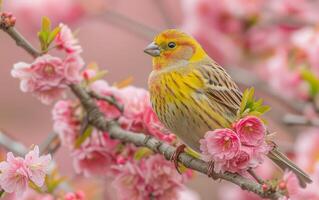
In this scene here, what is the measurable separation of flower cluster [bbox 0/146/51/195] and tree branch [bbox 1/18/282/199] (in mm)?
475

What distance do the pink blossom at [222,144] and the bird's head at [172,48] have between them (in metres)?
0.64

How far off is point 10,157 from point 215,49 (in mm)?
2300

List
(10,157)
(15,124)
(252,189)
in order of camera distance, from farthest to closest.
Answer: (15,124) < (252,189) < (10,157)

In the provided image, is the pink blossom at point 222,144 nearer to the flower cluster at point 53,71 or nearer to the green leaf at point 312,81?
the flower cluster at point 53,71

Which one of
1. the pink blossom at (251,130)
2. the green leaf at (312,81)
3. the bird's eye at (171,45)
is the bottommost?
the pink blossom at (251,130)

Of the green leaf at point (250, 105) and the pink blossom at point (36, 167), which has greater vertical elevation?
the green leaf at point (250, 105)

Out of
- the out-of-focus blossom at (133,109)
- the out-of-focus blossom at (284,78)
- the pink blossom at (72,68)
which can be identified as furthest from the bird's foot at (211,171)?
the out-of-focus blossom at (284,78)

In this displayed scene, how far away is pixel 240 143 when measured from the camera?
2.00 meters

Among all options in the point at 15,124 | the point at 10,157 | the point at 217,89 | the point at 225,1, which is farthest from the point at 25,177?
the point at 15,124

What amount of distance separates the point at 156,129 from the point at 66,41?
41cm

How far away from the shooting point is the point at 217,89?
7.96 ft

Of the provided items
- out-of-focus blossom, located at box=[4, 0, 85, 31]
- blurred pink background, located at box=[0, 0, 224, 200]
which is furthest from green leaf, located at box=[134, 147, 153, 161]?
blurred pink background, located at box=[0, 0, 224, 200]

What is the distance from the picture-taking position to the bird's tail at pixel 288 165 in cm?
228

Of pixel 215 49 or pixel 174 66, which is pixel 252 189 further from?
pixel 215 49
